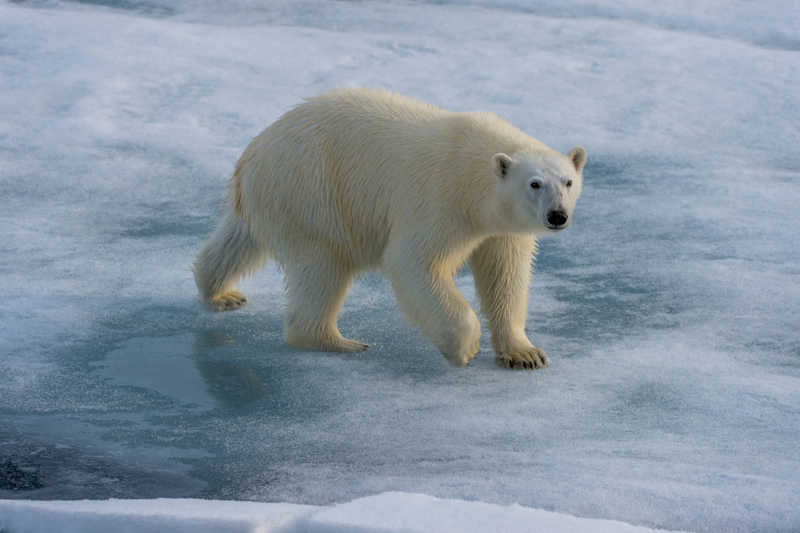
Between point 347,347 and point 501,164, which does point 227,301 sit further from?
point 501,164

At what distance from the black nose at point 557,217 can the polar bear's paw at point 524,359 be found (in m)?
0.79

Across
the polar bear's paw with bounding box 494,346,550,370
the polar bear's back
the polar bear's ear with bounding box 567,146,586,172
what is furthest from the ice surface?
the polar bear's ear with bounding box 567,146,586,172

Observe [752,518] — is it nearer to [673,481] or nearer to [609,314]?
[673,481]

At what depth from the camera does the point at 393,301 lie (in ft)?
16.5

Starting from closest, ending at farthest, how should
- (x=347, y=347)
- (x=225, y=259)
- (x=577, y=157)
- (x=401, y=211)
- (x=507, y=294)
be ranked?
(x=577, y=157) < (x=401, y=211) < (x=507, y=294) < (x=347, y=347) < (x=225, y=259)

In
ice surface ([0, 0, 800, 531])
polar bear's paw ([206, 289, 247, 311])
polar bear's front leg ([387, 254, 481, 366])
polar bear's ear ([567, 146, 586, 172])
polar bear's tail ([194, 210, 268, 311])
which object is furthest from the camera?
polar bear's paw ([206, 289, 247, 311])

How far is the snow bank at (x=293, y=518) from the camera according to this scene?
2564mm

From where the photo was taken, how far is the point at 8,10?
34.1ft

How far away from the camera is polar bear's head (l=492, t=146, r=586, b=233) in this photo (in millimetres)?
3557

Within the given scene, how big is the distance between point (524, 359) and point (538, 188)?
0.85 m

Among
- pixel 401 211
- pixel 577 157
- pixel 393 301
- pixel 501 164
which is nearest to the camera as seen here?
pixel 501 164

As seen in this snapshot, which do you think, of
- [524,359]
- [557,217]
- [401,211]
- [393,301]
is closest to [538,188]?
[557,217]

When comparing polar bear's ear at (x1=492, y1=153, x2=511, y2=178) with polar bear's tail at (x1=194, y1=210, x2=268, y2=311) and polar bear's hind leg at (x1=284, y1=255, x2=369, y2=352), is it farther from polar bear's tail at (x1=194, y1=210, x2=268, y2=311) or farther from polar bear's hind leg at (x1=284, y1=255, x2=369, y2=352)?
polar bear's tail at (x1=194, y1=210, x2=268, y2=311)

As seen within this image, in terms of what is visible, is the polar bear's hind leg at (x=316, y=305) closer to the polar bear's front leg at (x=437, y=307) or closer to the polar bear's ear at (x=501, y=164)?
the polar bear's front leg at (x=437, y=307)
